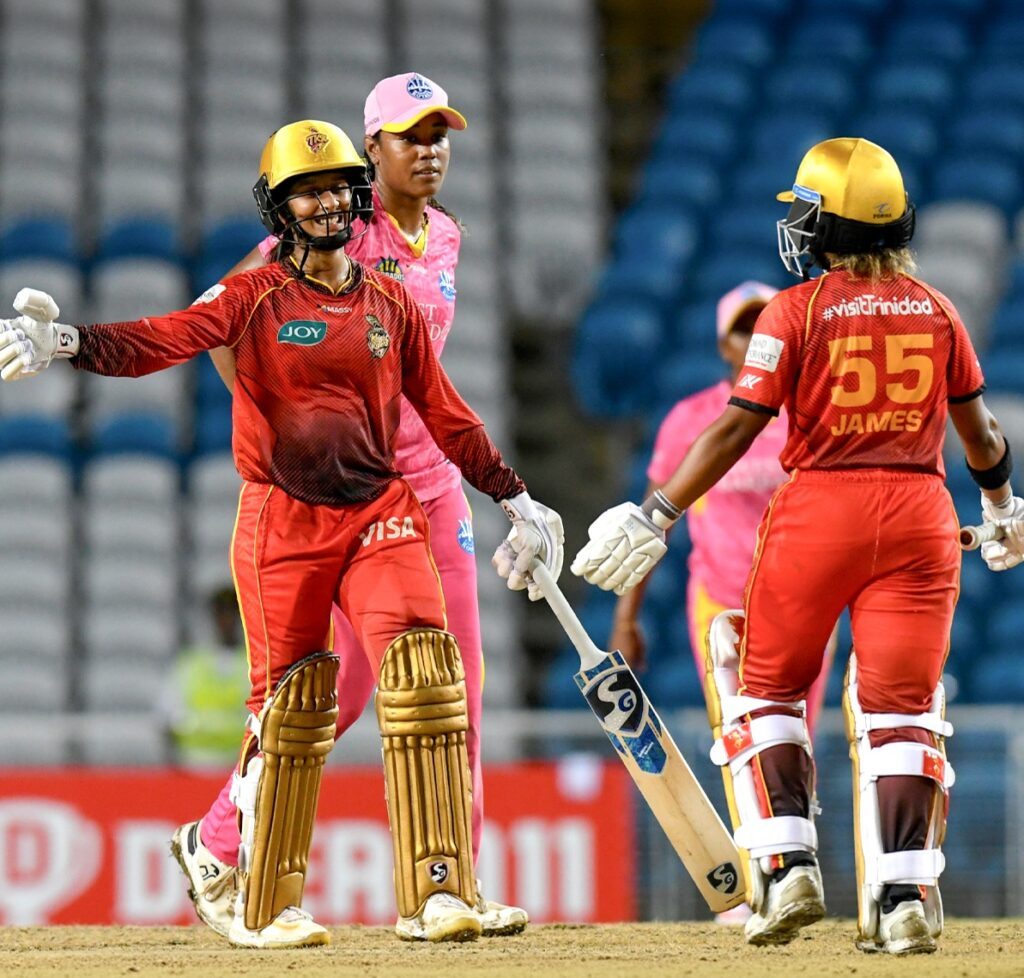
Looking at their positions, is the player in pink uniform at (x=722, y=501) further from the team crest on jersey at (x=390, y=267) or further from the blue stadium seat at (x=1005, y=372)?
the blue stadium seat at (x=1005, y=372)

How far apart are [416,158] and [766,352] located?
1.38 meters

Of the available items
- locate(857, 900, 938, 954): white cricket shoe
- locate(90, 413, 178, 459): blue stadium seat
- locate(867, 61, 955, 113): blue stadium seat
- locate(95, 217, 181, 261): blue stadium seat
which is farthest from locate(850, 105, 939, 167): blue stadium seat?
locate(857, 900, 938, 954): white cricket shoe

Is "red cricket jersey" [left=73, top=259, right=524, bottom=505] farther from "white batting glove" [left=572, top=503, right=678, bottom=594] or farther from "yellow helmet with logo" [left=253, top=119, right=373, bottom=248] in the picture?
"white batting glove" [left=572, top=503, right=678, bottom=594]

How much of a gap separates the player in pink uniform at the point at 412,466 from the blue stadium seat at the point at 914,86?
8961 mm

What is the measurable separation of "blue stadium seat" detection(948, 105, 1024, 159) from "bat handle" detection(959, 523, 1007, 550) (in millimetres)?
9050

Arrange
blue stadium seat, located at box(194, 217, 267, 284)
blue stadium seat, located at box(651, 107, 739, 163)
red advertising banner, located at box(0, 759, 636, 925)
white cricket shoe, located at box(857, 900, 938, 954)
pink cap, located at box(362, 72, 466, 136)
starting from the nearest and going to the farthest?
white cricket shoe, located at box(857, 900, 938, 954), pink cap, located at box(362, 72, 466, 136), red advertising banner, located at box(0, 759, 636, 925), blue stadium seat, located at box(194, 217, 267, 284), blue stadium seat, located at box(651, 107, 739, 163)

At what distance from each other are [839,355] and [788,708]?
861 millimetres

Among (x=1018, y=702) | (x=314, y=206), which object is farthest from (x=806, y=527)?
(x=1018, y=702)

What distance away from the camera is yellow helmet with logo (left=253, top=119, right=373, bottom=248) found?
17.2ft

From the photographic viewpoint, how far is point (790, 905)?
4914mm

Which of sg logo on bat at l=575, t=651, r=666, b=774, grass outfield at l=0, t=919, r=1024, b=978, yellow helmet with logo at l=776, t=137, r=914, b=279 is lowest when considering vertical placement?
grass outfield at l=0, t=919, r=1024, b=978

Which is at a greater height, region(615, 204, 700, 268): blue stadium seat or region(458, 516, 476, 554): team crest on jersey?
region(615, 204, 700, 268): blue stadium seat

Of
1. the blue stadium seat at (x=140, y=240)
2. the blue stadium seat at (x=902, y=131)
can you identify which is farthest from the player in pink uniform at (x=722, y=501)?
the blue stadium seat at (x=902, y=131)

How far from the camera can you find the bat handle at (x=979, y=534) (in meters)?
5.32
